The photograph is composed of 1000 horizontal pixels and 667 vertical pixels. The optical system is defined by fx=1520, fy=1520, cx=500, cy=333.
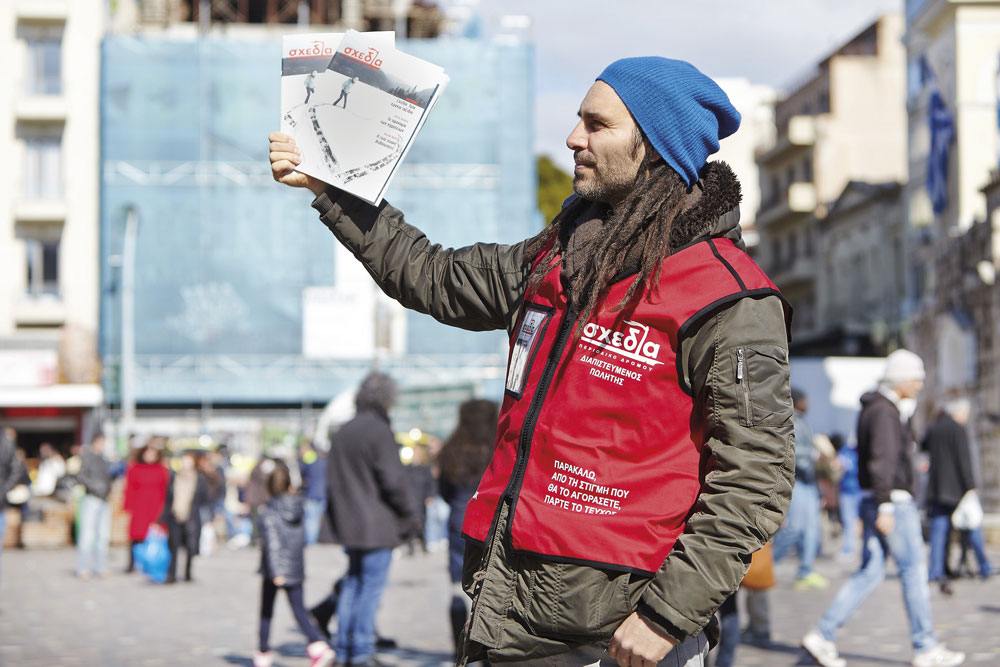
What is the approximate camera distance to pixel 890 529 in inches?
348

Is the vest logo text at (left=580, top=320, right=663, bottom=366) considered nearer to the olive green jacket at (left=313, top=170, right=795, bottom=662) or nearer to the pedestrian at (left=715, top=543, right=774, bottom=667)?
the olive green jacket at (left=313, top=170, right=795, bottom=662)

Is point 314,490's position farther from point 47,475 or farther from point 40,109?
point 40,109

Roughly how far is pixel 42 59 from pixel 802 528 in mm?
33720

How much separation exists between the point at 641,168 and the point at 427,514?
775 inches

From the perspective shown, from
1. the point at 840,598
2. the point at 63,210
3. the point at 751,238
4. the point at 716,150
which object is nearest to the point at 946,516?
the point at 840,598

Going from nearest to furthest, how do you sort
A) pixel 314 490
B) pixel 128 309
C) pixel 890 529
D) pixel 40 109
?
1. pixel 890 529
2. pixel 314 490
3. pixel 128 309
4. pixel 40 109

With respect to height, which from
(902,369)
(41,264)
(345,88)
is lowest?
(902,369)

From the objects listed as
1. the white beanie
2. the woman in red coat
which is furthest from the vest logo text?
the woman in red coat

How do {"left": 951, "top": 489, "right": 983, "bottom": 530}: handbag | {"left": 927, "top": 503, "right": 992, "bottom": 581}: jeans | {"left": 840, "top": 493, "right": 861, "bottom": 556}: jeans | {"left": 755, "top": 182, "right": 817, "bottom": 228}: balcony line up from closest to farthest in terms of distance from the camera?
{"left": 927, "top": 503, "right": 992, "bottom": 581}: jeans < {"left": 951, "top": 489, "right": 983, "bottom": 530}: handbag < {"left": 840, "top": 493, "right": 861, "bottom": 556}: jeans < {"left": 755, "top": 182, "right": 817, "bottom": 228}: balcony

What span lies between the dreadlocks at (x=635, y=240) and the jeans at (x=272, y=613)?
6.65 meters

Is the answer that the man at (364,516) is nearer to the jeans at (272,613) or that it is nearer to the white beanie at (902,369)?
the jeans at (272,613)

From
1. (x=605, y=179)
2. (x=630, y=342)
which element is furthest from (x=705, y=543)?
(x=605, y=179)

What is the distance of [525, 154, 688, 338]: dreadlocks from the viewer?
3.04 m

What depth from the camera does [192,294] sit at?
4100cm
